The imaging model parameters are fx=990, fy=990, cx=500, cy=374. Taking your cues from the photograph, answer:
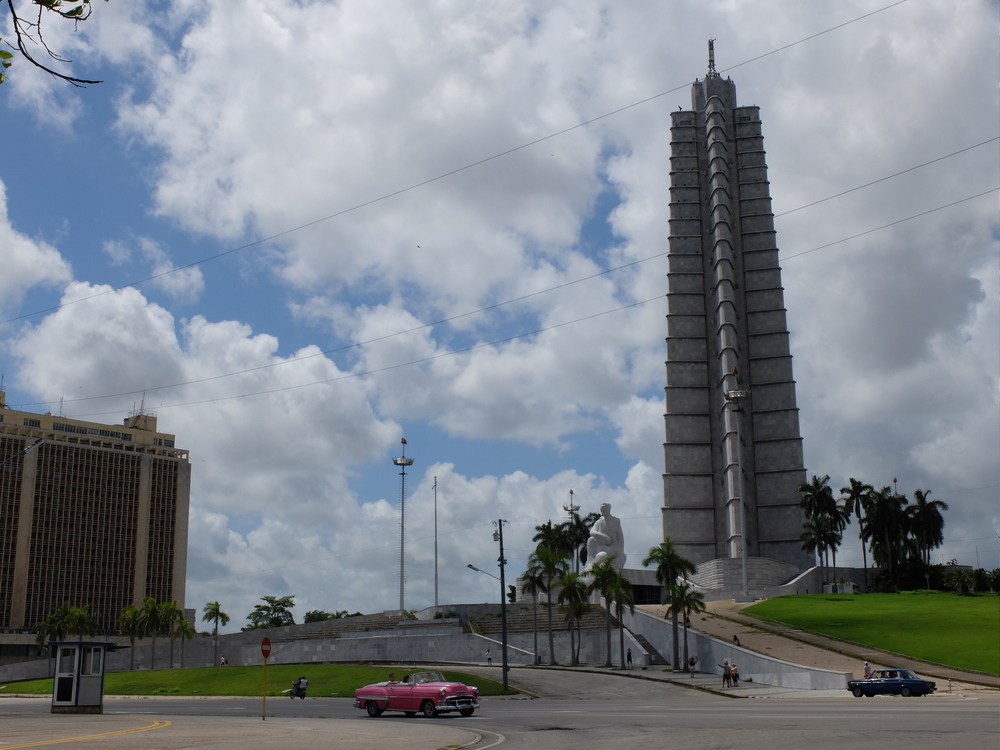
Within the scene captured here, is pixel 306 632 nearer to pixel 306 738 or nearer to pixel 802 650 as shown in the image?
pixel 802 650

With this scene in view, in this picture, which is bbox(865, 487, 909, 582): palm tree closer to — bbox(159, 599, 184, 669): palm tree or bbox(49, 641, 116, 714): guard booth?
bbox(159, 599, 184, 669): palm tree

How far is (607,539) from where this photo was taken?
276 ft

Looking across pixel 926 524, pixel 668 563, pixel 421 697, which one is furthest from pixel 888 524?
pixel 421 697

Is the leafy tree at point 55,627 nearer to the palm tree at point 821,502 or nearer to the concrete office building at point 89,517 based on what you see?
the concrete office building at point 89,517

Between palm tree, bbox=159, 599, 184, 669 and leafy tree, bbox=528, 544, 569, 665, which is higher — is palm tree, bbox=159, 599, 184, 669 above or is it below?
below

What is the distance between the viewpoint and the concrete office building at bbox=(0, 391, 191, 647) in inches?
4555

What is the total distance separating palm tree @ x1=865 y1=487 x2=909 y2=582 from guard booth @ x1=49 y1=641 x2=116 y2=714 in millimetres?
79620

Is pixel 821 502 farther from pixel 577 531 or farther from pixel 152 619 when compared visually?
pixel 152 619

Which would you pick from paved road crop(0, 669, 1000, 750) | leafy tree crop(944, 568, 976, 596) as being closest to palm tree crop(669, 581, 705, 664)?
paved road crop(0, 669, 1000, 750)

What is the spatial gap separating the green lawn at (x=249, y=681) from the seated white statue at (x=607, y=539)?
2820 centimetres

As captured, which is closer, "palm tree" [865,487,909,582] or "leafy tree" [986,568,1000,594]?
"leafy tree" [986,568,1000,594]

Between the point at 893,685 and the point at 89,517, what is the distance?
10765 cm

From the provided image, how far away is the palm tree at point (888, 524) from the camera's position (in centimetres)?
9438

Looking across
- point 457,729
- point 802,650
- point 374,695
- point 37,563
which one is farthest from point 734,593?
point 37,563
